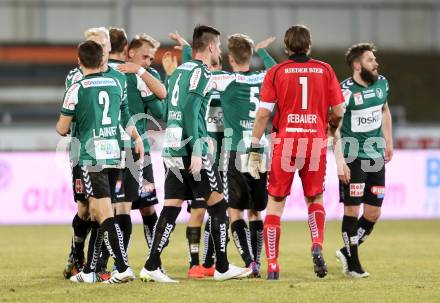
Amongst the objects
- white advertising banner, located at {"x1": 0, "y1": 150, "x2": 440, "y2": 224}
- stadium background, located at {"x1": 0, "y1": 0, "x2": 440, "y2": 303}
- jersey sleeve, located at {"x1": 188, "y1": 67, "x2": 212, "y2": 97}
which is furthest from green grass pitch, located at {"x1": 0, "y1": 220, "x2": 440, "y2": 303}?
white advertising banner, located at {"x1": 0, "y1": 150, "x2": 440, "y2": 224}

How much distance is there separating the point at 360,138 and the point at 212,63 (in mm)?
1712

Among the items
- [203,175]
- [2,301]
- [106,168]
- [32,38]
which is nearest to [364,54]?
[203,175]

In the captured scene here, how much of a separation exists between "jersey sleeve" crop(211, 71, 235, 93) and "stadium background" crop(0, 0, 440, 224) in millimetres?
10538

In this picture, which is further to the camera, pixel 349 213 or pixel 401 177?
pixel 401 177

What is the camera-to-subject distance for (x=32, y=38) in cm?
2497

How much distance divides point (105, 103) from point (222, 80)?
171 cm

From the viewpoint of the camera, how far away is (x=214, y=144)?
33.0 feet

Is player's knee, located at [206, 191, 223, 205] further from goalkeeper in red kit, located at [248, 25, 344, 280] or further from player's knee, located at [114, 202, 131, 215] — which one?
player's knee, located at [114, 202, 131, 215]

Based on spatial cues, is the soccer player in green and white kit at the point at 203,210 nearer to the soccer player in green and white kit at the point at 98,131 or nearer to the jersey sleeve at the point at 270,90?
the jersey sleeve at the point at 270,90

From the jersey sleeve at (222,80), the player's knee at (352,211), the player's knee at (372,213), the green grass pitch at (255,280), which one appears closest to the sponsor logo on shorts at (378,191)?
the player's knee at (372,213)

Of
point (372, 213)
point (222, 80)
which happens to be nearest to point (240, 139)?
point (222, 80)

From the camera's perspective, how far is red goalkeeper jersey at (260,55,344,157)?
886 cm

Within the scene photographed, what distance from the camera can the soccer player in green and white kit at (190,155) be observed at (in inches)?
352

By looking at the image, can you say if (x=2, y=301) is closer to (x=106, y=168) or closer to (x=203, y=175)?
(x=106, y=168)
